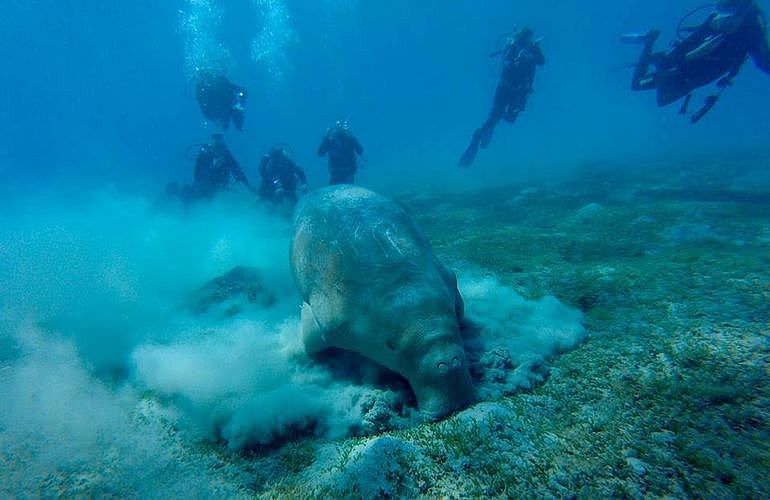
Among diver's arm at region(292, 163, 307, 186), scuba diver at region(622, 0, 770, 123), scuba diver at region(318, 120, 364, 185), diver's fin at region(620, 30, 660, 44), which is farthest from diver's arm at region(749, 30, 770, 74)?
diver's arm at region(292, 163, 307, 186)

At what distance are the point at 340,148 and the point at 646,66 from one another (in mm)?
9779

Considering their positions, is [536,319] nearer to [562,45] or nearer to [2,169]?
[562,45]

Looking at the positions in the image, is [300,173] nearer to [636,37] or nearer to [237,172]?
[237,172]

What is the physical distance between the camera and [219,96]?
17031mm

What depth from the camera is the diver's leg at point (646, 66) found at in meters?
11.1

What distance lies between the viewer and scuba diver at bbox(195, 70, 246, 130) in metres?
16.8

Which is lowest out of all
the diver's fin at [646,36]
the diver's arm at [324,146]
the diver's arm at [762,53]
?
the diver's arm at [762,53]

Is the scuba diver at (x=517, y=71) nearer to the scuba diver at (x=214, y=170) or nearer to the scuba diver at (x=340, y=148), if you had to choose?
the scuba diver at (x=340, y=148)

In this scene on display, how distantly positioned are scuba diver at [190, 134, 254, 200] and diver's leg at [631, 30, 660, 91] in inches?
527

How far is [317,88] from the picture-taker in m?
178

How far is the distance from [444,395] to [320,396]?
1295 mm

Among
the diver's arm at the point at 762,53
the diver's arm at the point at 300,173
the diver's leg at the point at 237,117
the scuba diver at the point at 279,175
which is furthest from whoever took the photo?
the diver's leg at the point at 237,117

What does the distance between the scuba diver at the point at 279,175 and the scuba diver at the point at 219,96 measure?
12.1 ft

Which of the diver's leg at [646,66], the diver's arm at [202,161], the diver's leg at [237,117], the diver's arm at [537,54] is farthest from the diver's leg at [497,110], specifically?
the diver's arm at [202,161]
